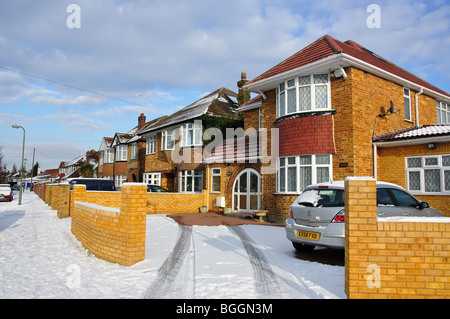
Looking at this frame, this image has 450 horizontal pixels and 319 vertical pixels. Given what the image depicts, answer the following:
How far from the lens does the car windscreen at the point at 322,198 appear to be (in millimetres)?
6195

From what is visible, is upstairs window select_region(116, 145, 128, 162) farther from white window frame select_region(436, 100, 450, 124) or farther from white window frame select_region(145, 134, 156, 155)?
white window frame select_region(436, 100, 450, 124)

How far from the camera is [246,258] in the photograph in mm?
6453

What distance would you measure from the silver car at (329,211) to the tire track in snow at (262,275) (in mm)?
902

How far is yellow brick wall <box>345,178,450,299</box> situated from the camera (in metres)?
3.91

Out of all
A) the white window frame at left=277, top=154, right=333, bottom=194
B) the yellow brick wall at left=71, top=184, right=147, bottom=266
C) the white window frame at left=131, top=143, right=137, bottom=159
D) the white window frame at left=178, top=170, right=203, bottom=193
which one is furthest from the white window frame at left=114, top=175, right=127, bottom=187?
the yellow brick wall at left=71, top=184, right=147, bottom=266

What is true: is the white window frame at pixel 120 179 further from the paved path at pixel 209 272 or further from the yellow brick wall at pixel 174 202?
the paved path at pixel 209 272

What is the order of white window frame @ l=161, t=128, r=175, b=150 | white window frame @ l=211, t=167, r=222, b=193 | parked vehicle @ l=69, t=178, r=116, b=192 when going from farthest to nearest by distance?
white window frame @ l=161, t=128, r=175, b=150 < white window frame @ l=211, t=167, r=222, b=193 < parked vehicle @ l=69, t=178, r=116, b=192

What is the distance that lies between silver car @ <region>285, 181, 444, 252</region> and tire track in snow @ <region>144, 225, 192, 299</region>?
8.05 ft

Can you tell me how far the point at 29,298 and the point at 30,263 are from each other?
2.38m

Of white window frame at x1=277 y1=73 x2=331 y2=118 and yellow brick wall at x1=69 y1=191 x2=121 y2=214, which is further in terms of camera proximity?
yellow brick wall at x1=69 y1=191 x2=121 y2=214

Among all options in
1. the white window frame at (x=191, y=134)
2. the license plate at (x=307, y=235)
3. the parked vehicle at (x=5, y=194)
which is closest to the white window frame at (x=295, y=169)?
the license plate at (x=307, y=235)

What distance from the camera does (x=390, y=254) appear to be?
402 cm
